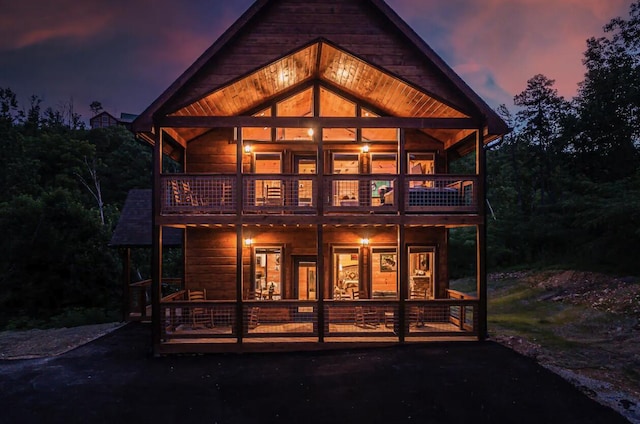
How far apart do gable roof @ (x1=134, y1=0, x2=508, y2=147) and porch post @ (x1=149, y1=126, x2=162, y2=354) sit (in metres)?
0.75

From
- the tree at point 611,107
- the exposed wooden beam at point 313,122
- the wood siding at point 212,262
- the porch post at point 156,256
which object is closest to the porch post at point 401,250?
the exposed wooden beam at point 313,122

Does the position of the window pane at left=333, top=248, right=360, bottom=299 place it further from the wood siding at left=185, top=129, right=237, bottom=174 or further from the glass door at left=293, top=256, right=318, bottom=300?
the wood siding at left=185, top=129, right=237, bottom=174

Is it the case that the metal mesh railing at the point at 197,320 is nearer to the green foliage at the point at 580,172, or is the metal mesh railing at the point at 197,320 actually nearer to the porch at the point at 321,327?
the porch at the point at 321,327

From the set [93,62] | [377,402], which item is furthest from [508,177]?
[93,62]

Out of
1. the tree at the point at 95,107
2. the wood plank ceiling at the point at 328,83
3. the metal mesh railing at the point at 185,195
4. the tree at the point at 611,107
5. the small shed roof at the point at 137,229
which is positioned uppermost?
the tree at the point at 95,107

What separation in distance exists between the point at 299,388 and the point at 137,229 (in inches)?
372

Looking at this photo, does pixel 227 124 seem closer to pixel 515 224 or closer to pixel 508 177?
pixel 515 224

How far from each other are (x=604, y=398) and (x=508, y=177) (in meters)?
28.9

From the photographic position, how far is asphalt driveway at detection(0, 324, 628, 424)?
20.6ft

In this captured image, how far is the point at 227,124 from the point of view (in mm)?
10211

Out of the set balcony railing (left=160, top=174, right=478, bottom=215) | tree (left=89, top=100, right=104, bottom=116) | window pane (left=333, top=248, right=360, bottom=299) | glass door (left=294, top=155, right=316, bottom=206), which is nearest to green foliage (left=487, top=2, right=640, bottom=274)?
balcony railing (left=160, top=174, right=478, bottom=215)

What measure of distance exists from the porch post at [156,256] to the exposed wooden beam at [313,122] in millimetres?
767

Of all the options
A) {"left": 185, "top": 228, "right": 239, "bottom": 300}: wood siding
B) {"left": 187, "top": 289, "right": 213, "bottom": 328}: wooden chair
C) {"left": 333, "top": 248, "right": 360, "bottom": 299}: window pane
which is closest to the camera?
{"left": 187, "top": 289, "right": 213, "bottom": 328}: wooden chair

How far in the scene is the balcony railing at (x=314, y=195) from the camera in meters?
10.3
